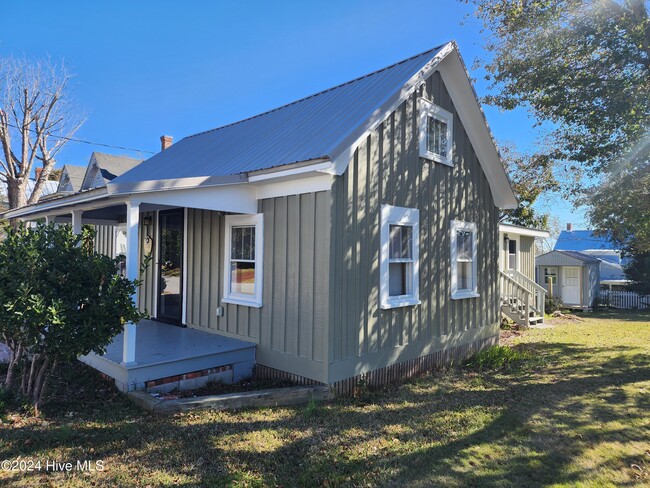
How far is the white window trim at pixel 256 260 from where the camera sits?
22.1ft

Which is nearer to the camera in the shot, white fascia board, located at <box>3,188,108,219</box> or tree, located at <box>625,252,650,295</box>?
white fascia board, located at <box>3,188,108,219</box>

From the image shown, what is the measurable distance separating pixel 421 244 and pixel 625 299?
2066 cm

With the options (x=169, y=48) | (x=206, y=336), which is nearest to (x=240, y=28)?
(x=169, y=48)

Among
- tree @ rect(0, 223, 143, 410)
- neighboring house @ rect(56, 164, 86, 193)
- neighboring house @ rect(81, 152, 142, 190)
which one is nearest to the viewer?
tree @ rect(0, 223, 143, 410)

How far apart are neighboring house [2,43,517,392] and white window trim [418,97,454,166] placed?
1.5 inches

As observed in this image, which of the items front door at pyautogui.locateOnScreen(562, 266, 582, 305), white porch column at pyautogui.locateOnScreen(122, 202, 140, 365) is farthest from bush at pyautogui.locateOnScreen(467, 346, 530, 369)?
front door at pyautogui.locateOnScreen(562, 266, 582, 305)

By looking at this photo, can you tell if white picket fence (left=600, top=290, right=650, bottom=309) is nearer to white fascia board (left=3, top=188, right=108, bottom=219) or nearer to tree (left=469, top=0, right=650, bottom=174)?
tree (left=469, top=0, right=650, bottom=174)

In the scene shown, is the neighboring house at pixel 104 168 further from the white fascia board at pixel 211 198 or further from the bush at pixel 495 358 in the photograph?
the bush at pixel 495 358

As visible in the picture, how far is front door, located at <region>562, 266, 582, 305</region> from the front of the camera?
2088 centimetres

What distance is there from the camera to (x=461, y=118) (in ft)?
28.8

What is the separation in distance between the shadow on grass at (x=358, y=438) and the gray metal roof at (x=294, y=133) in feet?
9.93

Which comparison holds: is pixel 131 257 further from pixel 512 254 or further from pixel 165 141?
pixel 512 254

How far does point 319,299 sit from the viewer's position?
19.1 feet

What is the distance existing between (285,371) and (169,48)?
54.5ft
